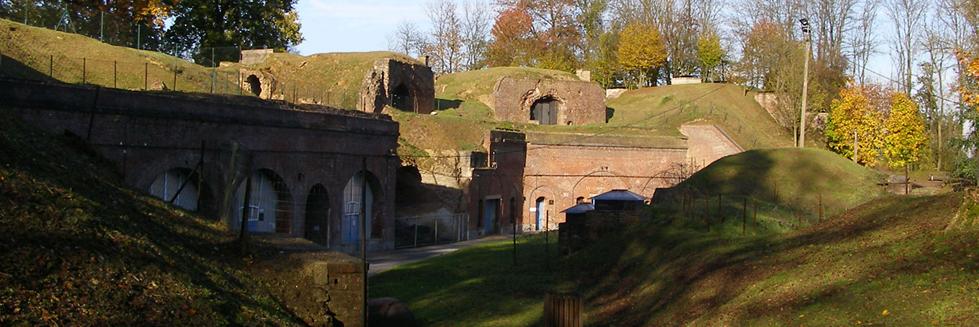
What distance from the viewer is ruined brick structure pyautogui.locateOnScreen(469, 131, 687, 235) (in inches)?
1799

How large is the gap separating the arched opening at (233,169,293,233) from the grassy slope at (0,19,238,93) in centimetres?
479

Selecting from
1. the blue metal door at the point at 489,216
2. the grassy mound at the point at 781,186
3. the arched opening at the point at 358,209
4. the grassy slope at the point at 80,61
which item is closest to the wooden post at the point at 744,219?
the grassy mound at the point at 781,186

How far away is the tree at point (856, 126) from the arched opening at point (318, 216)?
31.0 m

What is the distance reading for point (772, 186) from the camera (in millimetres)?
31250

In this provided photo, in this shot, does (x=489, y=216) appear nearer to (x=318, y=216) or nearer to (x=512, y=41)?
(x=318, y=216)

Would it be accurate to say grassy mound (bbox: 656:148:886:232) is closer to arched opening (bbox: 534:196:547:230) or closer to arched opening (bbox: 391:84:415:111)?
arched opening (bbox: 534:196:547:230)

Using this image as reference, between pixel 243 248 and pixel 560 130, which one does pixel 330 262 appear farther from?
pixel 560 130

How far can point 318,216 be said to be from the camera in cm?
3216

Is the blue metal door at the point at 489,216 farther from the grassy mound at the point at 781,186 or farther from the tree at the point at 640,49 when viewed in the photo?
the tree at the point at 640,49

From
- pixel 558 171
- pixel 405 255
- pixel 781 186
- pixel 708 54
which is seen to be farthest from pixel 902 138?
pixel 405 255

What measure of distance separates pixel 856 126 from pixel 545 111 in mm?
16045

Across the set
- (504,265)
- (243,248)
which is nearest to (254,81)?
(504,265)

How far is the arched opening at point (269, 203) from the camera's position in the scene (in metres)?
29.1

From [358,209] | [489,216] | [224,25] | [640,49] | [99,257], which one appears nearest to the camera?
[99,257]
